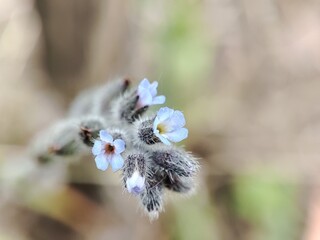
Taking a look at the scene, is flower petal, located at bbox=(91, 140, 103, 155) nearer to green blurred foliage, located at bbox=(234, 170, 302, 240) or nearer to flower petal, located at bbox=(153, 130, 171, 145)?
flower petal, located at bbox=(153, 130, 171, 145)

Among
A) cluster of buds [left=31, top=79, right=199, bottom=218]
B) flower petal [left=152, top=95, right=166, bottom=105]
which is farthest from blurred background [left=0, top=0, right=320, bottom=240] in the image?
flower petal [left=152, top=95, right=166, bottom=105]

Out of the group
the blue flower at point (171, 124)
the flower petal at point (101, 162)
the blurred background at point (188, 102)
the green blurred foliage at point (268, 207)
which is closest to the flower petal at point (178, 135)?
the blue flower at point (171, 124)

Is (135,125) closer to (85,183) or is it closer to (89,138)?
(89,138)

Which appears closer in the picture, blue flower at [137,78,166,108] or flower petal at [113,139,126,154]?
flower petal at [113,139,126,154]

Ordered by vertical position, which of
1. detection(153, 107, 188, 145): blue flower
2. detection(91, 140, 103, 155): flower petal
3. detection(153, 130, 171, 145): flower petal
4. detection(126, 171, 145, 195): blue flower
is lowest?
detection(126, 171, 145, 195): blue flower

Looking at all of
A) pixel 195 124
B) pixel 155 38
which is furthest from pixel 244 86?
pixel 155 38

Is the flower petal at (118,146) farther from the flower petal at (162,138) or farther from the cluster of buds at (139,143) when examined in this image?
the flower petal at (162,138)

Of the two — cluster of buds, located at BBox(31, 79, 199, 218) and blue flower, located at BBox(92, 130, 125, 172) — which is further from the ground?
cluster of buds, located at BBox(31, 79, 199, 218)
